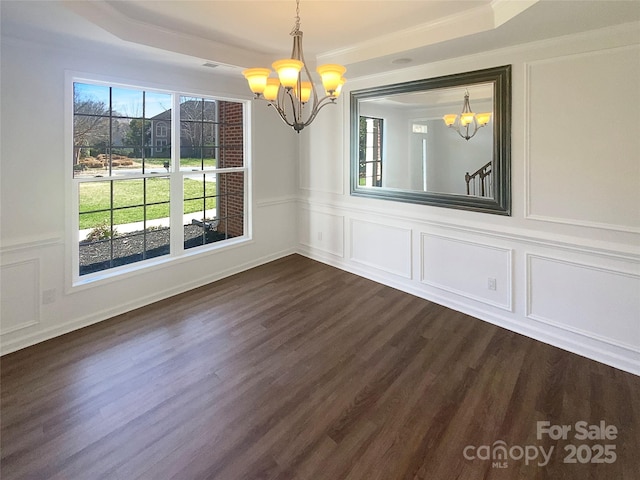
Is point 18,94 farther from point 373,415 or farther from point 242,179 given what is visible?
point 373,415

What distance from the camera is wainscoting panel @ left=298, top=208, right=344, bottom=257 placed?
511 centimetres

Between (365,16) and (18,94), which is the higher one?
(365,16)

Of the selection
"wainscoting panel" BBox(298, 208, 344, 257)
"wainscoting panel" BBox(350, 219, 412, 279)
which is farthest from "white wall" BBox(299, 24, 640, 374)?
"wainscoting panel" BBox(298, 208, 344, 257)

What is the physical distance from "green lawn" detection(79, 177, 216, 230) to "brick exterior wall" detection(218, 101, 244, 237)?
383 millimetres

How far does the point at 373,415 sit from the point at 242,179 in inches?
146

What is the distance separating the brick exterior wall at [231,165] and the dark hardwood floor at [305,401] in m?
1.70

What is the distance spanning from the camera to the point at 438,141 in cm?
379

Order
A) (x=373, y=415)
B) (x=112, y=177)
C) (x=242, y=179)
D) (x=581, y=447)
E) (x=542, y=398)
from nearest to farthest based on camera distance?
(x=581, y=447) → (x=373, y=415) → (x=542, y=398) → (x=112, y=177) → (x=242, y=179)

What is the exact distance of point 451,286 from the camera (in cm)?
383

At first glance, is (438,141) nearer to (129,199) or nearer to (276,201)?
(276,201)

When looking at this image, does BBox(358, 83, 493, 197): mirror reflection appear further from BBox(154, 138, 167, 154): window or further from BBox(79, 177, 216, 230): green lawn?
BBox(154, 138, 167, 154): window

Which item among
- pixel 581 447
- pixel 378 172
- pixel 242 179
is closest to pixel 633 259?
pixel 581 447

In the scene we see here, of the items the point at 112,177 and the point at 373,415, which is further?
the point at 112,177

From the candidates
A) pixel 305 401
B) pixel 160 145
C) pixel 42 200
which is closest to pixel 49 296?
pixel 42 200
